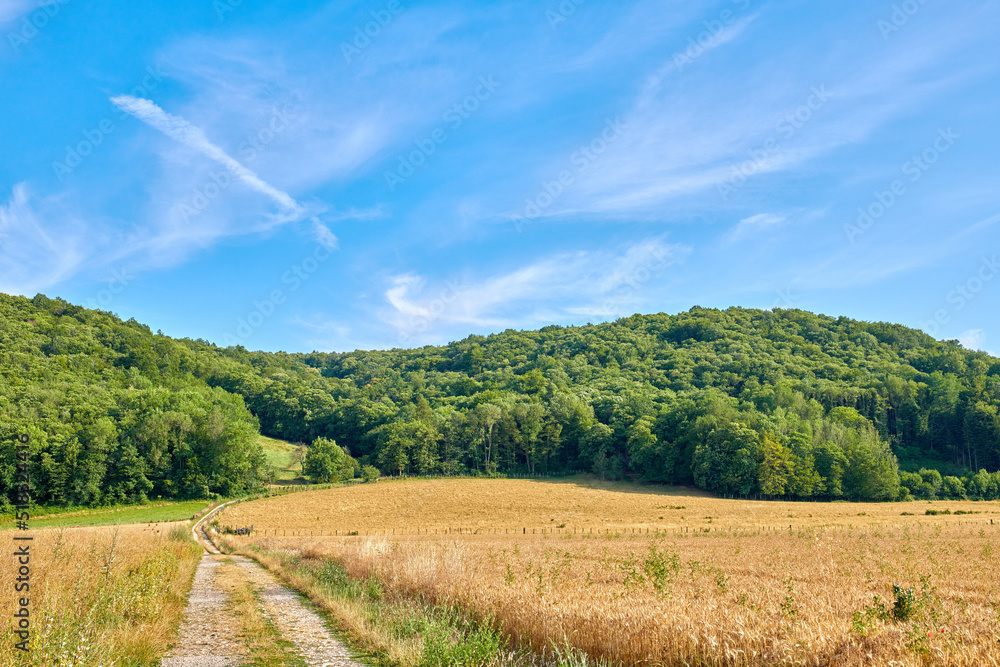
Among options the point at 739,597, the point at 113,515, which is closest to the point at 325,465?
the point at 113,515

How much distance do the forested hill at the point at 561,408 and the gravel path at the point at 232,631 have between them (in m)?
65.3

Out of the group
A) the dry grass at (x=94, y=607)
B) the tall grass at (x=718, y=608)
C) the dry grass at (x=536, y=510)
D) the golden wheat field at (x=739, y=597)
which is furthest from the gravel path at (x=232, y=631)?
the dry grass at (x=536, y=510)

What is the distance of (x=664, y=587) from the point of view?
12180 millimetres

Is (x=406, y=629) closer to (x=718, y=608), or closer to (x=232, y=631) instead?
(x=232, y=631)

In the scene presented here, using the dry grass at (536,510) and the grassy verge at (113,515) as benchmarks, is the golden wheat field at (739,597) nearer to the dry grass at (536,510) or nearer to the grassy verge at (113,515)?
the dry grass at (536,510)

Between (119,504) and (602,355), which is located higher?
(602,355)

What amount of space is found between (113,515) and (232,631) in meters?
64.4

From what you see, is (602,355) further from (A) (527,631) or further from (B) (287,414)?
(A) (527,631)

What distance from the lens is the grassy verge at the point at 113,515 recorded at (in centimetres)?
5421

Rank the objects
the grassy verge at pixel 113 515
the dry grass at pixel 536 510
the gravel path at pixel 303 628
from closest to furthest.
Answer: the gravel path at pixel 303 628, the dry grass at pixel 536 510, the grassy verge at pixel 113 515

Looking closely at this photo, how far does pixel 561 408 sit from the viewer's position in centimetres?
10775

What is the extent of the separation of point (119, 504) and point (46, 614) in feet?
246

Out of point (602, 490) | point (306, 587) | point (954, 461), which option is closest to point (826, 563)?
point (306, 587)

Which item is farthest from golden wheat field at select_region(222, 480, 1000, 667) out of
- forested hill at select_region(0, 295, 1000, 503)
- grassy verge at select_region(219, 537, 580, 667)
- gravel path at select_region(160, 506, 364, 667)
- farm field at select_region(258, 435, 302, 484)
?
farm field at select_region(258, 435, 302, 484)
